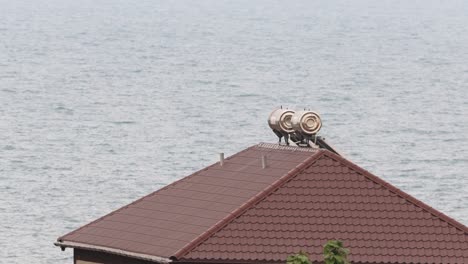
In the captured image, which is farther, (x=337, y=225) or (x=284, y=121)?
(x=284, y=121)

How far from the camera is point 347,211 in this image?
49.7 meters

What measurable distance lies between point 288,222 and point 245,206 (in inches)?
42.2

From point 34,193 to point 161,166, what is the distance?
Result: 24.2 metres

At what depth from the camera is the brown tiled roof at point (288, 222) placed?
48094mm

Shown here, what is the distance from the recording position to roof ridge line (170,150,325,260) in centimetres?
4712

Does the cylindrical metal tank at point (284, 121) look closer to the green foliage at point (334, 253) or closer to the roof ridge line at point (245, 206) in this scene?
the roof ridge line at point (245, 206)

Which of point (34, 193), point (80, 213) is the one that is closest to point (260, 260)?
point (80, 213)

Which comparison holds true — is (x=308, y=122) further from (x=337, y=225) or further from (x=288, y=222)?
(x=288, y=222)

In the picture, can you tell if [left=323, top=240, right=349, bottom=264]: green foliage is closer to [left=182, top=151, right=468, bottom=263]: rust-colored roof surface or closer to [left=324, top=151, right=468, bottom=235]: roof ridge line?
[left=182, top=151, right=468, bottom=263]: rust-colored roof surface

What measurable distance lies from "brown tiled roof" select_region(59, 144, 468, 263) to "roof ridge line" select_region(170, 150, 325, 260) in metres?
0.02

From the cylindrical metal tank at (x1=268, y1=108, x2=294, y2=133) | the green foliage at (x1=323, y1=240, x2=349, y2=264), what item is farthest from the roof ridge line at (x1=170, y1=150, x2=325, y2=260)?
the green foliage at (x1=323, y1=240, x2=349, y2=264)

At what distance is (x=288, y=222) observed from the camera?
1929 inches

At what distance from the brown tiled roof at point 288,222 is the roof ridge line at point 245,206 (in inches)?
0.9

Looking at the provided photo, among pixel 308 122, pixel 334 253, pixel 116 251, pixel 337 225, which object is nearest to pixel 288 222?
pixel 337 225
